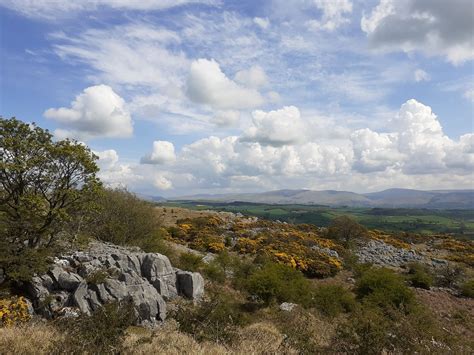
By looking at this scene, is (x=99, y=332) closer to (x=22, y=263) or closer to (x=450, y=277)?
(x=22, y=263)

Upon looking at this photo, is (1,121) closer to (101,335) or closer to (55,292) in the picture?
(55,292)

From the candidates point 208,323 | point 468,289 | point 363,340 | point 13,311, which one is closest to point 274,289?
point 208,323

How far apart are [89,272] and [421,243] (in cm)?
6470

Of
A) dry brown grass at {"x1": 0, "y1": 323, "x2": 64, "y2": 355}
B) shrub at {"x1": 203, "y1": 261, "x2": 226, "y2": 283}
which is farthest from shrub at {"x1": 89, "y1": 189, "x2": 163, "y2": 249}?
dry brown grass at {"x1": 0, "y1": 323, "x2": 64, "y2": 355}

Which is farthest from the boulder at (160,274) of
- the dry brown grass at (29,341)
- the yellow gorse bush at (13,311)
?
the dry brown grass at (29,341)

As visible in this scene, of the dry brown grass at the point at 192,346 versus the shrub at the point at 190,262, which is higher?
the dry brown grass at the point at 192,346

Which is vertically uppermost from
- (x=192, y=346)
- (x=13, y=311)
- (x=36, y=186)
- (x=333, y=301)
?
(x=36, y=186)

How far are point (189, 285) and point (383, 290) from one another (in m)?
14.7

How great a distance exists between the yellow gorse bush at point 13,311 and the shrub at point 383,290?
20.8 metres

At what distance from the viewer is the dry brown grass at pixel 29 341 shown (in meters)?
7.40

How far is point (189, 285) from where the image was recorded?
21312 mm

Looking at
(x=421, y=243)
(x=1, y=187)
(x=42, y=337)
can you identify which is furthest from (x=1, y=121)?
(x=421, y=243)

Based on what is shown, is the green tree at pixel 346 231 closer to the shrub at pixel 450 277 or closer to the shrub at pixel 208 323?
the shrub at pixel 450 277

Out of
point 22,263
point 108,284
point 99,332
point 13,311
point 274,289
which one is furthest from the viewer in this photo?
point 274,289
